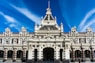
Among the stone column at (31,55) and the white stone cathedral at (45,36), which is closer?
the stone column at (31,55)

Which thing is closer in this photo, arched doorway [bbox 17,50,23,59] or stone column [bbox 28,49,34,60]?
stone column [bbox 28,49,34,60]

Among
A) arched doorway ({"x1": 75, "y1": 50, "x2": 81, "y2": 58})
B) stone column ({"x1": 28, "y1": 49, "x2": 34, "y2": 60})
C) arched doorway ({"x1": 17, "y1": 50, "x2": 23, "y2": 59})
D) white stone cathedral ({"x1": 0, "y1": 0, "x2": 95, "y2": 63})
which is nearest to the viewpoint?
stone column ({"x1": 28, "y1": 49, "x2": 34, "y2": 60})

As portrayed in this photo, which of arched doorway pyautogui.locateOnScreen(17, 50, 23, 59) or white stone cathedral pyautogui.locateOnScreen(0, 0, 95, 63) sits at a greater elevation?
white stone cathedral pyautogui.locateOnScreen(0, 0, 95, 63)

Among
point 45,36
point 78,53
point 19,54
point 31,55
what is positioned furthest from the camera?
point 19,54

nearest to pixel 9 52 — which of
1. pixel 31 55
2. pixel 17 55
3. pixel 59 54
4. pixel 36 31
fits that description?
pixel 17 55

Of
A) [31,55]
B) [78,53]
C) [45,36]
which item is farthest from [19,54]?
[78,53]

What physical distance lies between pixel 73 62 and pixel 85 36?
37.7 feet

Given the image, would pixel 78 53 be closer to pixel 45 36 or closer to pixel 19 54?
pixel 45 36

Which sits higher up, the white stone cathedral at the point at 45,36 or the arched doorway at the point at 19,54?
the white stone cathedral at the point at 45,36

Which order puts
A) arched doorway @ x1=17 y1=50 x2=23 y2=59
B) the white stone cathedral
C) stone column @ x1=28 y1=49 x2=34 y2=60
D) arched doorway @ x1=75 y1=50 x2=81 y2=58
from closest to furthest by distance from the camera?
stone column @ x1=28 y1=49 x2=34 y2=60
the white stone cathedral
arched doorway @ x1=75 y1=50 x2=81 y2=58
arched doorway @ x1=17 y1=50 x2=23 y2=59

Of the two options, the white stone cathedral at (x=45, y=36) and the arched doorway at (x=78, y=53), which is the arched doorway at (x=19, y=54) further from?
the arched doorway at (x=78, y=53)

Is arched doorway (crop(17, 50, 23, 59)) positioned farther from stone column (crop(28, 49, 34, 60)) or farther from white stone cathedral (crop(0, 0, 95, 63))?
stone column (crop(28, 49, 34, 60))

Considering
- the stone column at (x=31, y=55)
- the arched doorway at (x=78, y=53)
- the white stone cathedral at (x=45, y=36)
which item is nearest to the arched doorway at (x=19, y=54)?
the white stone cathedral at (x=45, y=36)

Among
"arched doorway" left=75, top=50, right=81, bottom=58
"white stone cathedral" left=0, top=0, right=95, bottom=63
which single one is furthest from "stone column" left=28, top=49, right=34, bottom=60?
"arched doorway" left=75, top=50, right=81, bottom=58
